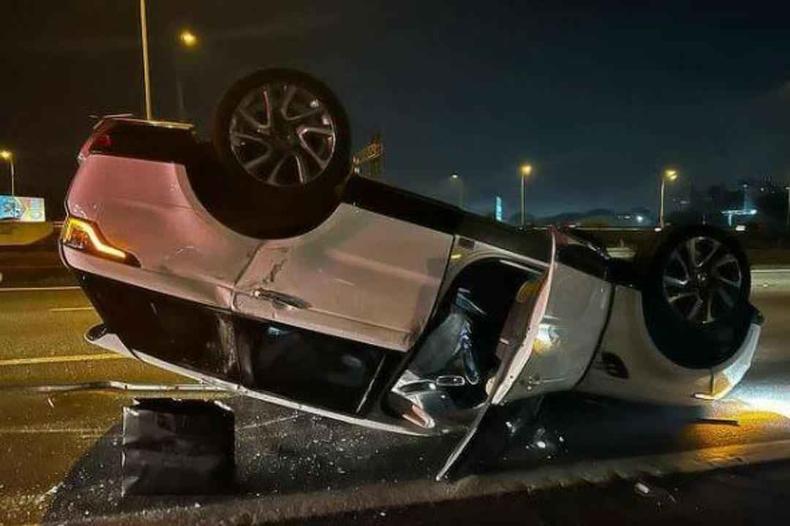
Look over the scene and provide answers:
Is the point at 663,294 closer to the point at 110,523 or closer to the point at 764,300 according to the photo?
the point at 110,523

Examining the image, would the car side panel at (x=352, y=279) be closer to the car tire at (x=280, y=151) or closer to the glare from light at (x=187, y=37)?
the car tire at (x=280, y=151)

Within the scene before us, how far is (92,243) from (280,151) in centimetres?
112

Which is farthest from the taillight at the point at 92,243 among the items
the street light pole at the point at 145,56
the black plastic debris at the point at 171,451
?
the street light pole at the point at 145,56

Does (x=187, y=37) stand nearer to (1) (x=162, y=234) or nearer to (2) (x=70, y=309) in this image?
(2) (x=70, y=309)

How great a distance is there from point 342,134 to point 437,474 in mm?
2065

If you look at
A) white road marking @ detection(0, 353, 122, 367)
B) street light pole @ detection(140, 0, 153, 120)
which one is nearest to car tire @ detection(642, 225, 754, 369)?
white road marking @ detection(0, 353, 122, 367)

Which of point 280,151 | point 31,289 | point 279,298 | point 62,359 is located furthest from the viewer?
point 31,289

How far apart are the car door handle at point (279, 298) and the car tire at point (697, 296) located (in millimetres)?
2200

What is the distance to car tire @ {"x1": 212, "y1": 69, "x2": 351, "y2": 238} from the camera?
3949mm

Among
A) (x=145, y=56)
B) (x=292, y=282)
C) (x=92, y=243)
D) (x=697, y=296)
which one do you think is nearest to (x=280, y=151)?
(x=292, y=282)

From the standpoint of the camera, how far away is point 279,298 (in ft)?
12.8

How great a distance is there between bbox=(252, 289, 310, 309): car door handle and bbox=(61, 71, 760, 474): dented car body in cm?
1

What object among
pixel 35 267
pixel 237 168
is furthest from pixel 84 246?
pixel 35 267

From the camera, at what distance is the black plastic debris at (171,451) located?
3965 mm
